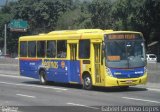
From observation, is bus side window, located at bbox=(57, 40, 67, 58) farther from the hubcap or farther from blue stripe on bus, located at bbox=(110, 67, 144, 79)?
blue stripe on bus, located at bbox=(110, 67, 144, 79)

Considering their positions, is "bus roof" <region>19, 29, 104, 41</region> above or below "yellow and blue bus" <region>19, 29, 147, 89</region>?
above

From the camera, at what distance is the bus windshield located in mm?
22797

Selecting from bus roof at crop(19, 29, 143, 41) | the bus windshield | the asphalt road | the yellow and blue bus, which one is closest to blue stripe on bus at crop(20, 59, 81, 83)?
the yellow and blue bus

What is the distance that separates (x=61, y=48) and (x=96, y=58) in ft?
10.8

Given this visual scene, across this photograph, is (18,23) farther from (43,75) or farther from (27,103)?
(27,103)

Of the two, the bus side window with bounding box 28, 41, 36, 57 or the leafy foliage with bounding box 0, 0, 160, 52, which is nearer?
the bus side window with bounding box 28, 41, 36, 57

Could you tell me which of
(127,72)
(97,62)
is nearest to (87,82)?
(97,62)

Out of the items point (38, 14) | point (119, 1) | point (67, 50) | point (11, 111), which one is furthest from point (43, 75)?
point (38, 14)

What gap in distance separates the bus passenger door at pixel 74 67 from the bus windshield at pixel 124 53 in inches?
95.2

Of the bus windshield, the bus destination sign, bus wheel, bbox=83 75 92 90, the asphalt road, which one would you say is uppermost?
the bus destination sign

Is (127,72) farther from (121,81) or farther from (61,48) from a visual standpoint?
(61,48)

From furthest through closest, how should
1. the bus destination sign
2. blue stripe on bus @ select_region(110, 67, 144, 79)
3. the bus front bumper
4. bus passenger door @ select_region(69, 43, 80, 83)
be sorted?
bus passenger door @ select_region(69, 43, 80, 83), the bus destination sign, blue stripe on bus @ select_region(110, 67, 144, 79), the bus front bumper

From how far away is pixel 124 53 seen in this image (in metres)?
22.9

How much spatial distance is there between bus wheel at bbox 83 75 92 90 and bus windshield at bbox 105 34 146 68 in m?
1.60
